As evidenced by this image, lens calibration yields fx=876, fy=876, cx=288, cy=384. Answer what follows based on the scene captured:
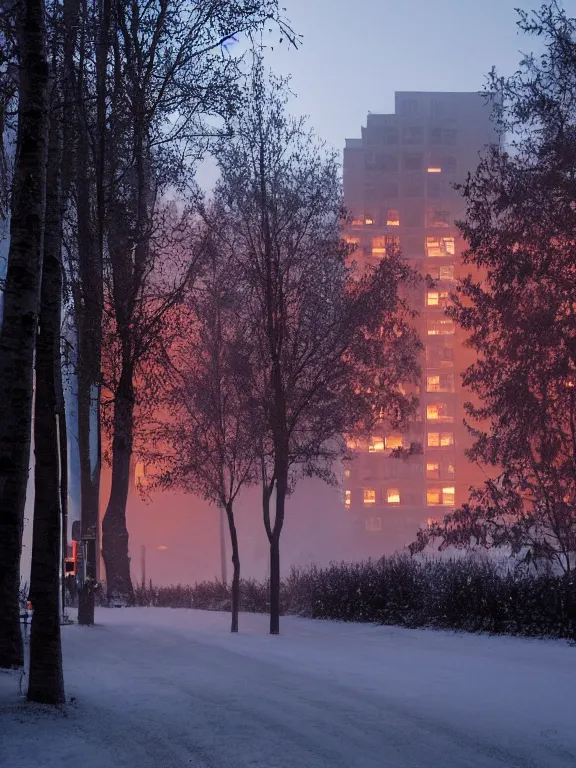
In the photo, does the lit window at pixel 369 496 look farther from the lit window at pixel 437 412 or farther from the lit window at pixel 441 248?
the lit window at pixel 441 248

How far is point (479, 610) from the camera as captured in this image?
1711 centimetres

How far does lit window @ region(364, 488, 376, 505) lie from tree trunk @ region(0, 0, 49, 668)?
60092 mm

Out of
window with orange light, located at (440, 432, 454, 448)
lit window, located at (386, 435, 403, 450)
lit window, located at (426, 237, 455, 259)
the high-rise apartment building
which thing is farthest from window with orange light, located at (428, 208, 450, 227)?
lit window, located at (386, 435, 403, 450)

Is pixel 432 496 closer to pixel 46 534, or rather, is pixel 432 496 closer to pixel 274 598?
pixel 274 598

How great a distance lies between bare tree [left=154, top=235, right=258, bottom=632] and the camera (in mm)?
19484

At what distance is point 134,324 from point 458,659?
10.1 m

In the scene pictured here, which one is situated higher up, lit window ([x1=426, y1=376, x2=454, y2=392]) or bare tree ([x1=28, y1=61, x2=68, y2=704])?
lit window ([x1=426, y1=376, x2=454, y2=392])

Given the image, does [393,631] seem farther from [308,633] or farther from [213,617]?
[213,617]

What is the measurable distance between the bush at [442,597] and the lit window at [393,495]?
41761 mm

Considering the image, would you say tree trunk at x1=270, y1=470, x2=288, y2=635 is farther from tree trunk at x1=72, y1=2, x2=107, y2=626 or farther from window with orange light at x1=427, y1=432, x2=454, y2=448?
window with orange light at x1=427, y1=432, x2=454, y2=448

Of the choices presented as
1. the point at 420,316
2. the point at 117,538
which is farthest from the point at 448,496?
the point at 117,538

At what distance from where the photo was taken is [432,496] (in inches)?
2608

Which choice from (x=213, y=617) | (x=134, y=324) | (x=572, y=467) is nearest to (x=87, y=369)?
(x=134, y=324)

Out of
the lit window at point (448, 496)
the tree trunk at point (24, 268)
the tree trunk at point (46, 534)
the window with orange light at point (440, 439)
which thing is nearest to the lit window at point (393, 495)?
the lit window at point (448, 496)
